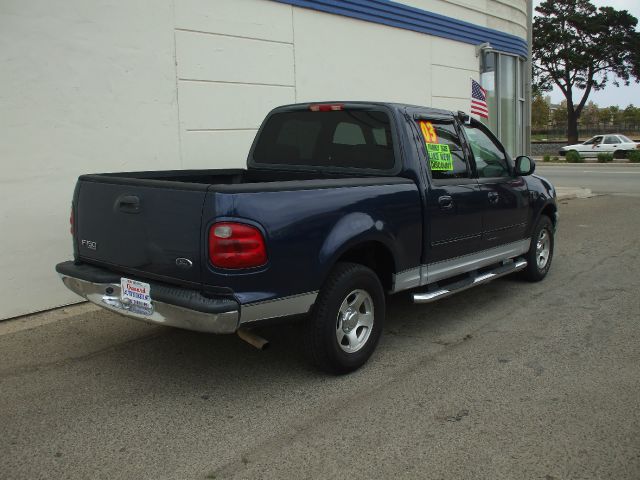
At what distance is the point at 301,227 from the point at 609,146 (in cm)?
3569

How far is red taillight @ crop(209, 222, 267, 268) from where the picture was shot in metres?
3.35

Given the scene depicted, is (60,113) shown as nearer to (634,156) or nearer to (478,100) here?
(478,100)

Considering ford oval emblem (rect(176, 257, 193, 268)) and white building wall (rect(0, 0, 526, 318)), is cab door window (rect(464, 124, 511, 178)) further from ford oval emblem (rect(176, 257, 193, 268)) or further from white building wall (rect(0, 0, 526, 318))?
white building wall (rect(0, 0, 526, 318))

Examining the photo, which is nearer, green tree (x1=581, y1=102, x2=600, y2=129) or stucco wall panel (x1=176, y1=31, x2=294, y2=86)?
stucco wall panel (x1=176, y1=31, x2=294, y2=86)

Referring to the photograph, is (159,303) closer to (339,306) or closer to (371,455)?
(339,306)

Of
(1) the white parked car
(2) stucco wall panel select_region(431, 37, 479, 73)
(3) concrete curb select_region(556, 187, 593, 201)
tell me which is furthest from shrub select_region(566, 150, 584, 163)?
(2) stucco wall panel select_region(431, 37, 479, 73)

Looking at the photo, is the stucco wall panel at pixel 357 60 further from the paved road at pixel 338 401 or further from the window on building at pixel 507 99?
the paved road at pixel 338 401

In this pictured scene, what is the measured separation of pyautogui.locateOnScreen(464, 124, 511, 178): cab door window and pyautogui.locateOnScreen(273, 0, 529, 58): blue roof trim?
359 centimetres

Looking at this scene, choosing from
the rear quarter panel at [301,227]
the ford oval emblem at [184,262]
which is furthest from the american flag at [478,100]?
the ford oval emblem at [184,262]

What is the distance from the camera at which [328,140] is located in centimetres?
506

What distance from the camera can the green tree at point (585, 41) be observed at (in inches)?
1935

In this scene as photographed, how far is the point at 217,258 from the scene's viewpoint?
337cm

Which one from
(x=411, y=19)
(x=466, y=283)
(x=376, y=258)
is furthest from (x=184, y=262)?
(x=411, y=19)

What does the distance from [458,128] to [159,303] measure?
3055 millimetres
